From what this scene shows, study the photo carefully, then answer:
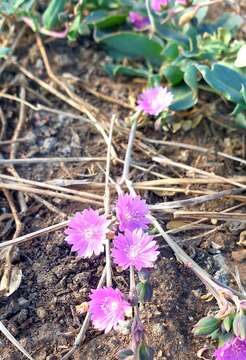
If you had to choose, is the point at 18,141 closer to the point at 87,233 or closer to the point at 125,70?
the point at 125,70

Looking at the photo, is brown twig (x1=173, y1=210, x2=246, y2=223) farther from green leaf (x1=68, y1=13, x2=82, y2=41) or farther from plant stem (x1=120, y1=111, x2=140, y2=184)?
green leaf (x1=68, y1=13, x2=82, y2=41)

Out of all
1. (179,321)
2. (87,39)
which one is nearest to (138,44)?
(87,39)

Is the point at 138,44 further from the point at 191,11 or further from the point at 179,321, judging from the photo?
the point at 179,321

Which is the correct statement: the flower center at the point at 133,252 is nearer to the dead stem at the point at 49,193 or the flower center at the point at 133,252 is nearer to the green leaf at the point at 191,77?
the dead stem at the point at 49,193

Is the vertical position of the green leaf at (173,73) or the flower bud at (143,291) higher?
the green leaf at (173,73)

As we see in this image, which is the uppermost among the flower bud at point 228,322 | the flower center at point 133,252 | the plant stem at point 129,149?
the flower center at point 133,252

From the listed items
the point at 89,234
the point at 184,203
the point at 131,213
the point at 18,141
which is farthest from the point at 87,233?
the point at 18,141

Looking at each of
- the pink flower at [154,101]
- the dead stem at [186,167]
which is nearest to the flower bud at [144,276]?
the dead stem at [186,167]

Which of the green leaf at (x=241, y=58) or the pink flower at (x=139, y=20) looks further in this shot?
the pink flower at (x=139, y=20)
